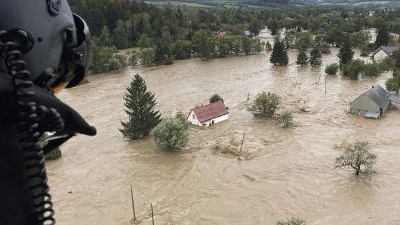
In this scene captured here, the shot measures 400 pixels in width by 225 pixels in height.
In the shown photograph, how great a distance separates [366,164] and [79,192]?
1474 cm

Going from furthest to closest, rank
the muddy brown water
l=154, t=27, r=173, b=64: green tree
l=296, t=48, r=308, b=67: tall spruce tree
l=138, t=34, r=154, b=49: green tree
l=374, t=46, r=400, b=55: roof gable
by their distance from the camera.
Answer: l=138, t=34, r=154, b=49: green tree → l=374, t=46, r=400, b=55: roof gable → l=154, t=27, r=173, b=64: green tree → l=296, t=48, r=308, b=67: tall spruce tree → the muddy brown water

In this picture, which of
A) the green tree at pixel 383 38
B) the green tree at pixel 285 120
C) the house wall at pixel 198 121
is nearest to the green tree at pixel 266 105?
the green tree at pixel 285 120

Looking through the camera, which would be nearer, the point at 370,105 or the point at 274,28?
the point at 370,105

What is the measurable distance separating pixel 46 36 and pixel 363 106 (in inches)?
1451

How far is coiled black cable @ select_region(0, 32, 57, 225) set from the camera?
6.07ft

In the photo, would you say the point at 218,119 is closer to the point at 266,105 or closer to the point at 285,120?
the point at 266,105

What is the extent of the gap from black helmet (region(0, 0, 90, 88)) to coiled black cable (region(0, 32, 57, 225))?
0.06 meters

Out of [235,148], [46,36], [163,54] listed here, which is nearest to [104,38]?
[163,54]

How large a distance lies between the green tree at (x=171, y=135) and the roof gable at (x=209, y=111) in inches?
210

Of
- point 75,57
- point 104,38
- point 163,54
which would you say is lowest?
point 163,54

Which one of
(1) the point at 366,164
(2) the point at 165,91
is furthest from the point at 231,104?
(1) the point at 366,164

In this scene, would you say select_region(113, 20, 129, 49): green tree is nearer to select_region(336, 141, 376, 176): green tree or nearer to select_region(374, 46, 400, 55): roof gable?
select_region(374, 46, 400, 55): roof gable

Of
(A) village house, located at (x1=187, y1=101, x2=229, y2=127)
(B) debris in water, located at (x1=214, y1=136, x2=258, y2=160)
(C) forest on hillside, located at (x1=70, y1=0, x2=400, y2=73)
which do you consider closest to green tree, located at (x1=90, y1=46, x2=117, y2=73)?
(C) forest on hillside, located at (x1=70, y1=0, x2=400, y2=73)

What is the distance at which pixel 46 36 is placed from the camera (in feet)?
6.96
